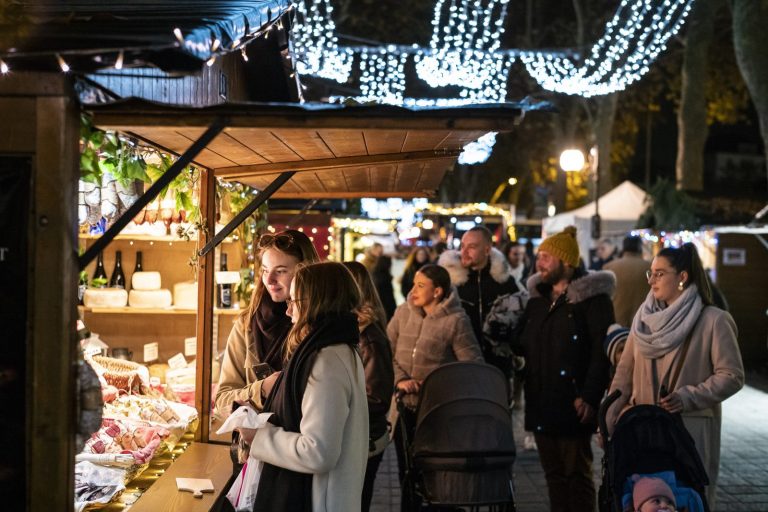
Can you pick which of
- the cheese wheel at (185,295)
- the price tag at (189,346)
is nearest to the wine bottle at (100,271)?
the cheese wheel at (185,295)

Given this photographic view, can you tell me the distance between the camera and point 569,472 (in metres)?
5.81

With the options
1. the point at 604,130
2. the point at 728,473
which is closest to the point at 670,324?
the point at 728,473

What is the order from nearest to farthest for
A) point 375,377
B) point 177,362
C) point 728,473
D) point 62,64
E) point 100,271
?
point 62,64
point 375,377
point 177,362
point 100,271
point 728,473

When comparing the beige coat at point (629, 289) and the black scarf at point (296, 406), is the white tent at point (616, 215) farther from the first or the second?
the black scarf at point (296, 406)

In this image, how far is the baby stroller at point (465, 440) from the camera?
16.2 feet

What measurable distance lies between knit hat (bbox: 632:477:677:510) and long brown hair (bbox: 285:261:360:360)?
1902mm

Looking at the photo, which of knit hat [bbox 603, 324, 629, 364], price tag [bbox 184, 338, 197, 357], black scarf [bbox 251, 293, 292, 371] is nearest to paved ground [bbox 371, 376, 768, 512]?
knit hat [bbox 603, 324, 629, 364]

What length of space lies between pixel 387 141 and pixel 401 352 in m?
2.75

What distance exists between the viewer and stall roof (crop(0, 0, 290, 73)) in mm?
2865

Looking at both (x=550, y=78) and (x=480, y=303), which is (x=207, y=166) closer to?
(x=480, y=303)

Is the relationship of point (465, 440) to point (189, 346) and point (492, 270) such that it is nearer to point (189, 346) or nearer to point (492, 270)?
point (492, 270)

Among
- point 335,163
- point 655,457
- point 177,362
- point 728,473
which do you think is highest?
point 335,163

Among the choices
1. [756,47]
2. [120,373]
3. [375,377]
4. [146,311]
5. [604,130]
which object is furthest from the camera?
[604,130]

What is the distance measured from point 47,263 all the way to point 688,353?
3795 millimetres
